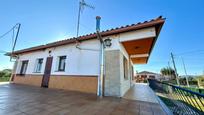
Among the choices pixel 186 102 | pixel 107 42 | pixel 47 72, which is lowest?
pixel 186 102

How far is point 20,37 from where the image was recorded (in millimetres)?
10117

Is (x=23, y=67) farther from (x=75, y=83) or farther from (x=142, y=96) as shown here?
(x=142, y=96)

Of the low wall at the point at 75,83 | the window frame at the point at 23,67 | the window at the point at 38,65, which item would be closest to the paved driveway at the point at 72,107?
the low wall at the point at 75,83

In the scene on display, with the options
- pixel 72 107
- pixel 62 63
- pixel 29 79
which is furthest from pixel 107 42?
pixel 29 79

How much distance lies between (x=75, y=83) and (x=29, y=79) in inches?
195

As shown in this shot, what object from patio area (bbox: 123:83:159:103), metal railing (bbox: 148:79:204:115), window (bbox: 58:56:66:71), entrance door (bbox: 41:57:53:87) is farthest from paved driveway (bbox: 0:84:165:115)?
entrance door (bbox: 41:57:53:87)

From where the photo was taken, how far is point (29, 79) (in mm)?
7684

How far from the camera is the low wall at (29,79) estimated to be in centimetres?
706

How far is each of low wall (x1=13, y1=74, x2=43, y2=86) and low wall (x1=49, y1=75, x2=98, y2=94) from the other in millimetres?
1407

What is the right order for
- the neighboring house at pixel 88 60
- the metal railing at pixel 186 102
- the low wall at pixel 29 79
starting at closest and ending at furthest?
the metal railing at pixel 186 102 → the neighboring house at pixel 88 60 → the low wall at pixel 29 79

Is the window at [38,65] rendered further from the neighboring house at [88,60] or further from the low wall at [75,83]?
the low wall at [75,83]

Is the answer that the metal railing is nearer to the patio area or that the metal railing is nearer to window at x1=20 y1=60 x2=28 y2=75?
the patio area

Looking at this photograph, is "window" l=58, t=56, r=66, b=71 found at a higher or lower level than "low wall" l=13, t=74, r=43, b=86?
higher

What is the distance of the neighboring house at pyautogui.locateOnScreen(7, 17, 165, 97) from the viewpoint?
167 inches
